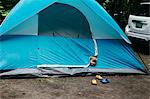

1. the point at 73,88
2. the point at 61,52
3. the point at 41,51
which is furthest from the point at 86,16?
the point at 73,88

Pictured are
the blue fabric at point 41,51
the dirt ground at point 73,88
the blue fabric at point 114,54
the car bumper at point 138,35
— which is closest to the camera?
the dirt ground at point 73,88

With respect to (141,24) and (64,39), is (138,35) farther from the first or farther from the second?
(64,39)

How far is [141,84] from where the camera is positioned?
643 centimetres

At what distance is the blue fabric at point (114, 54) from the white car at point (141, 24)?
94.0 inches

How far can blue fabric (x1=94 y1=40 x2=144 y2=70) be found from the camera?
6879 mm

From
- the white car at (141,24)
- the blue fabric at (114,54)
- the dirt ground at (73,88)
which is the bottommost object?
the dirt ground at (73,88)

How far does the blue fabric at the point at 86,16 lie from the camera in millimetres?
6432

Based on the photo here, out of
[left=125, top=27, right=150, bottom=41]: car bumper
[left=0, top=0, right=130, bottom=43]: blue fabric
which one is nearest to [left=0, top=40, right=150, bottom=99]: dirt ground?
[left=0, top=0, right=130, bottom=43]: blue fabric

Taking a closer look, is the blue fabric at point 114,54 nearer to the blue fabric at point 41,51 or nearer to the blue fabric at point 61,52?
the blue fabric at point 61,52

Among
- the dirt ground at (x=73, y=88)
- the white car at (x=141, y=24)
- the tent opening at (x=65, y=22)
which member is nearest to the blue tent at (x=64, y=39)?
the tent opening at (x=65, y=22)

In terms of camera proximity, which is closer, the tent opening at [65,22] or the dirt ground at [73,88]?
the dirt ground at [73,88]

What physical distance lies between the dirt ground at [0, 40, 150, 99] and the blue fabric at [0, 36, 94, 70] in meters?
0.43

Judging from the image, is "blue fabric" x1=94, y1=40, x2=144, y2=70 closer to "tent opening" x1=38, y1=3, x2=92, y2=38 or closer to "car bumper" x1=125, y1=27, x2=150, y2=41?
"tent opening" x1=38, y1=3, x2=92, y2=38

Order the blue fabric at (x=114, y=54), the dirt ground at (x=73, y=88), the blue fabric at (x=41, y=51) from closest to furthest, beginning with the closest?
the dirt ground at (x=73, y=88)
the blue fabric at (x=41, y=51)
the blue fabric at (x=114, y=54)
